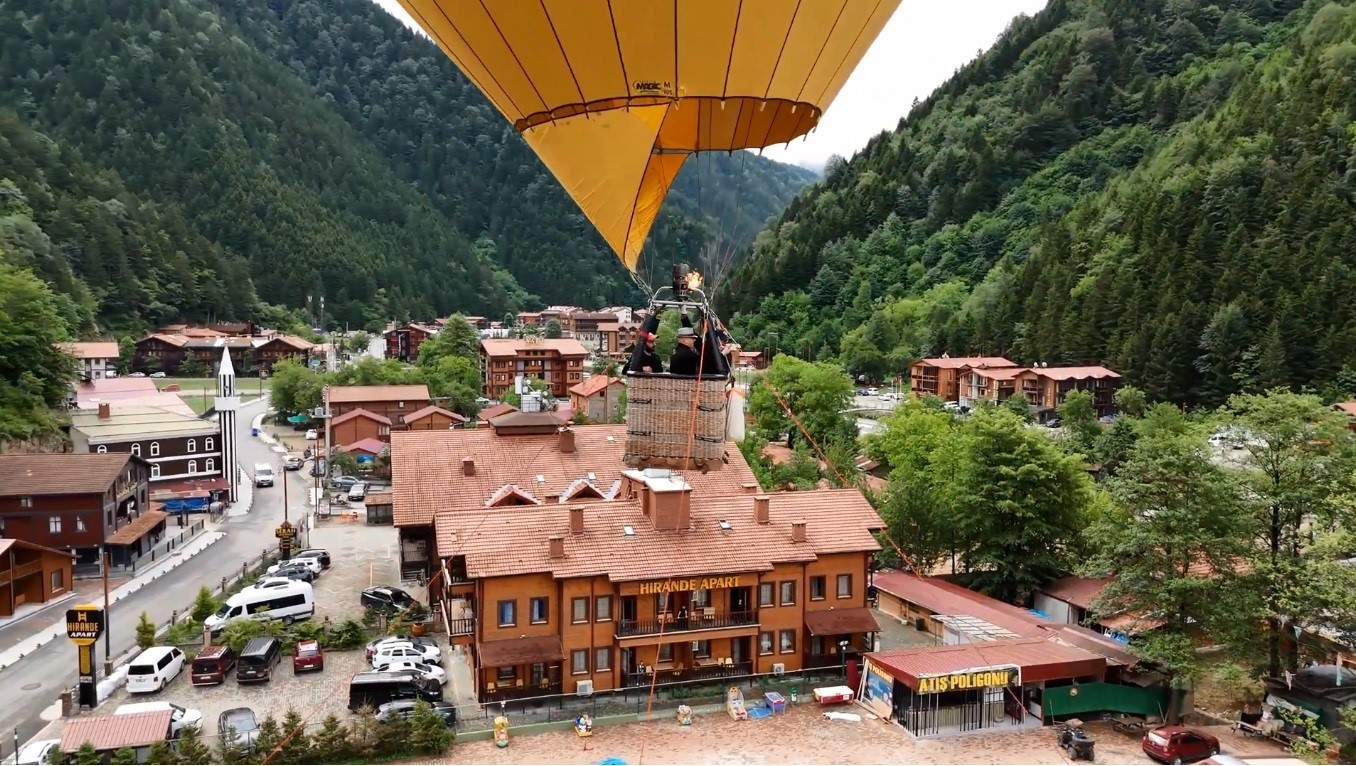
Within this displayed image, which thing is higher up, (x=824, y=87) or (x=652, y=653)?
(x=824, y=87)

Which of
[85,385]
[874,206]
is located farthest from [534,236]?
[85,385]

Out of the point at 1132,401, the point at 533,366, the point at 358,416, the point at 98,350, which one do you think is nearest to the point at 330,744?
the point at 358,416

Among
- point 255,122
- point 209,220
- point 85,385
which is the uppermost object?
point 255,122

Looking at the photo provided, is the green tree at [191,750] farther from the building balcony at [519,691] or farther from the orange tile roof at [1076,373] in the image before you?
the orange tile roof at [1076,373]

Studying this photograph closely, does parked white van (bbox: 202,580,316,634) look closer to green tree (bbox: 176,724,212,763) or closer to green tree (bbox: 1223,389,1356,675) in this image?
green tree (bbox: 176,724,212,763)

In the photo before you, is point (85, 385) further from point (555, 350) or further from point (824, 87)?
point (824, 87)

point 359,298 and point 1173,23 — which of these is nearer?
point 1173,23

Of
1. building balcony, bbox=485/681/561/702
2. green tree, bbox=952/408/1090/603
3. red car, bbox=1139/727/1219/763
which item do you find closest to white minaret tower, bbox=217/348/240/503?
building balcony, bbox=485/681/561/702
